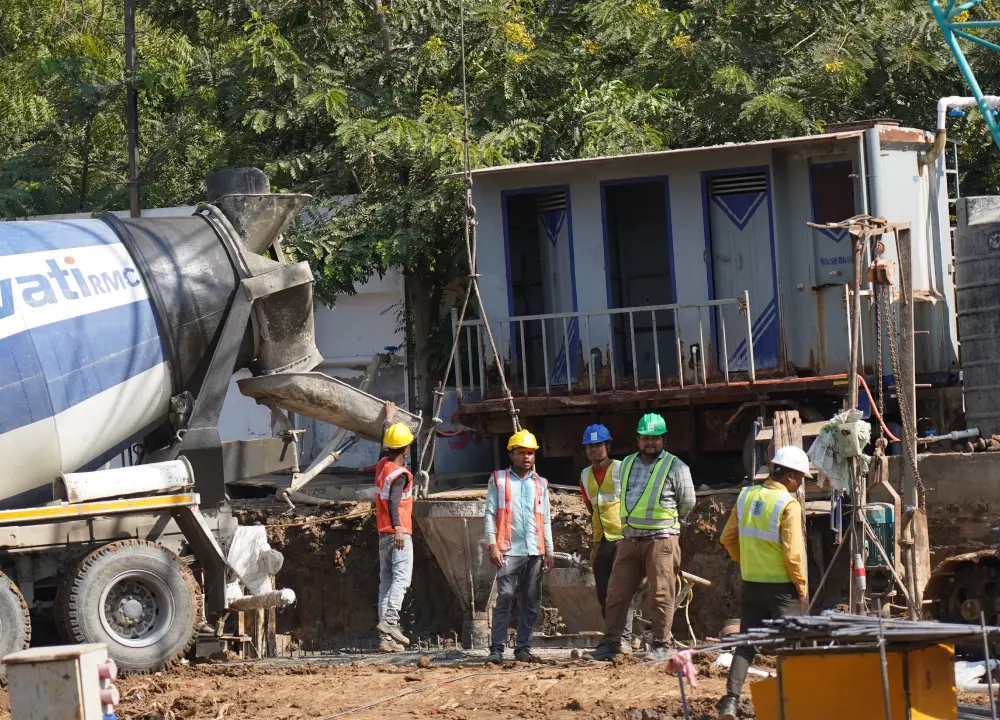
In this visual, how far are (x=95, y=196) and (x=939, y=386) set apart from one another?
13355mm

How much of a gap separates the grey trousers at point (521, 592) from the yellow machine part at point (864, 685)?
420 centimetres

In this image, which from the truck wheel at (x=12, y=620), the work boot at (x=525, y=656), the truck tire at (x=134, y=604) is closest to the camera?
the truck wheel at (x=12, y=620)

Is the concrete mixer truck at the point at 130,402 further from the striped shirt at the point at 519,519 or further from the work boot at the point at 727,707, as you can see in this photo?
the work boot at the point at 727,707

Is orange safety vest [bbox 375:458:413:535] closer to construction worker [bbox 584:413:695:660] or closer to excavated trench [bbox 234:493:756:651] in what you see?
construction worker [bbox 584:413:695:660]

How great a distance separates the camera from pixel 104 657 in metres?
6.61

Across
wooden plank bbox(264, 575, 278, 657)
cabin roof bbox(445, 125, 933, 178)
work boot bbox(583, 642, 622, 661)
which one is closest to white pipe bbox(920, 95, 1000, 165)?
cabin roof bbox(445, 125, 933, 178)

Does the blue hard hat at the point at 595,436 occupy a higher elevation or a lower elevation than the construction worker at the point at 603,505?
higher

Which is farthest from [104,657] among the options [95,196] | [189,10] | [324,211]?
[95,196]

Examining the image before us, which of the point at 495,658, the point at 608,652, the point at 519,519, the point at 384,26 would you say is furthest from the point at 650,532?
the point at 384,26

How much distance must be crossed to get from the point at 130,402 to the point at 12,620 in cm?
194

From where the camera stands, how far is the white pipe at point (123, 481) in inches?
416

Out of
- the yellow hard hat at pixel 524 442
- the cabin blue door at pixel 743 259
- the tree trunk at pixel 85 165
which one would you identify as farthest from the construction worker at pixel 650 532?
the tree trunk at pixel 85 165

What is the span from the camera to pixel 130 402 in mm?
11117

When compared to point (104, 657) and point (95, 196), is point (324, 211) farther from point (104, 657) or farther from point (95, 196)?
point (104, 657)
